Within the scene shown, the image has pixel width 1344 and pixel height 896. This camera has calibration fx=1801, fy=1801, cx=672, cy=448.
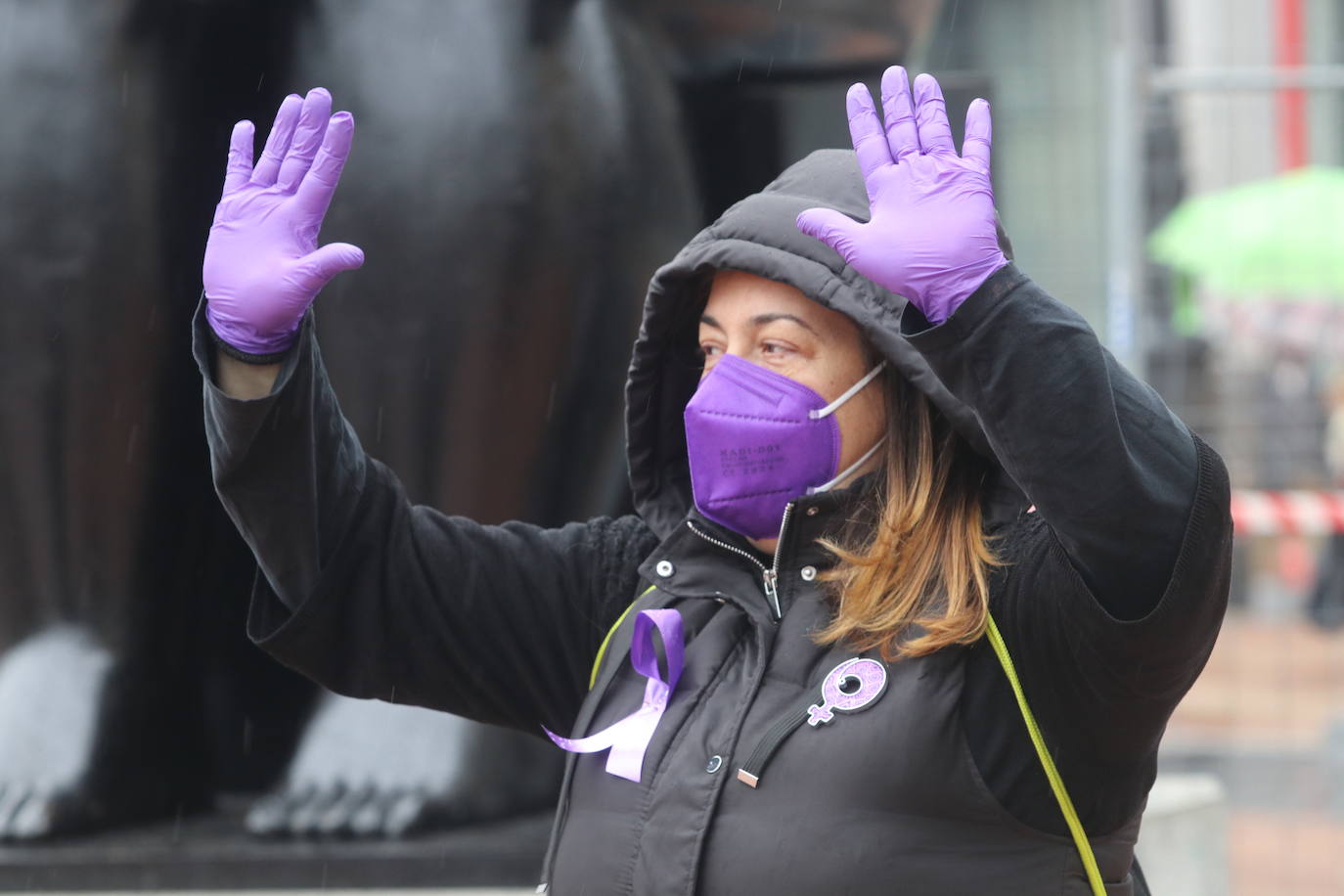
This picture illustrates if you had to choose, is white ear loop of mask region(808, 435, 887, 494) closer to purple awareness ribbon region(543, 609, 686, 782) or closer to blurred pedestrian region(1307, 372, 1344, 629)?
purple awareness ribbon region(543, 609, 686, 782)

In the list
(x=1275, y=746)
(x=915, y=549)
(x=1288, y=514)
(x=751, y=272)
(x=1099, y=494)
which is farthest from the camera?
(x=1288, y=514)

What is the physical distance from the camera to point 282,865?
2.32 metres

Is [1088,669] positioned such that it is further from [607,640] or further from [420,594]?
[420,594]

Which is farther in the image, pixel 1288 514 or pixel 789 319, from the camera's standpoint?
pixel 1288 514

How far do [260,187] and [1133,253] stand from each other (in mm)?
3445

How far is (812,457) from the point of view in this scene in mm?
1644

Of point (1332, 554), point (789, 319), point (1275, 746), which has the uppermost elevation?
point (789, 319)

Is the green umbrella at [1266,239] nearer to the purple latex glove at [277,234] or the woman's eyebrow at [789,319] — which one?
the woman's eyebrow at [789,319]

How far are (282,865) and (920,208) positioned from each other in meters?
1.39

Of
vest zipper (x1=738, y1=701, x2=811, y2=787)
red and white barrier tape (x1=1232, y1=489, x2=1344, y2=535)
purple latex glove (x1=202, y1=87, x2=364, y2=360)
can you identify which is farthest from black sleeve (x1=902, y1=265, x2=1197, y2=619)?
red and white barrier tape (x1=1232, y1=489, x2=1344, y2=535)

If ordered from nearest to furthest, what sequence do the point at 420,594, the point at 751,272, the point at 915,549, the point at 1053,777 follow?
the point at 1053,777 → the point at 915,549 → the point at 751,272 → the point at 420,594

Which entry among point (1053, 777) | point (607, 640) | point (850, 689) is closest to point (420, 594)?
point (607, 640)

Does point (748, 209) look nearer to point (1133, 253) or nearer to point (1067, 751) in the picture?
point (1067, 751)

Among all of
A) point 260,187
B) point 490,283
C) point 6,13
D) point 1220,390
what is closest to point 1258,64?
point 1220,390
